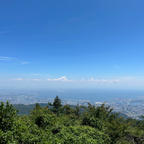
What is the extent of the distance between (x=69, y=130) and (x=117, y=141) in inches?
202

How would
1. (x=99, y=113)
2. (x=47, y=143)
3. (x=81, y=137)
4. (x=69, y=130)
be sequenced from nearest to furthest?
(x=47, y=143) → (x=81, y=137) → (x=69, y=130) → (x=99, y=113)

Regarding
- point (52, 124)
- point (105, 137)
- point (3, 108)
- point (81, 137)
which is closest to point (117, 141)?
point (105, 137)

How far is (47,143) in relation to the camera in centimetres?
550

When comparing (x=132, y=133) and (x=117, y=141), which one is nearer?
(x=117, y=141)

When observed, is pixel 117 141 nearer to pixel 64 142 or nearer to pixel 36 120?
pixel 64 142

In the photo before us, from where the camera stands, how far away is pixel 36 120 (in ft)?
33.1

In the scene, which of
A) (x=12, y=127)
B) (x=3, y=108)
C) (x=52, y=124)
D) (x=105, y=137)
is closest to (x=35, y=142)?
(x=12, y=127)

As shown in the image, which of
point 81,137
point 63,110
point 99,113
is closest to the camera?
point 81,137

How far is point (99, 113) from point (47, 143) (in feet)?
40.7

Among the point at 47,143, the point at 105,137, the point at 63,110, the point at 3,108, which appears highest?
the point at 3,108

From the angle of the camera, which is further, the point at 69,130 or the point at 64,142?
the point at 69,130

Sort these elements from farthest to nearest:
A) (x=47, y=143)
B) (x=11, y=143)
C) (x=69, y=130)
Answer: (x=69, y=130) < (x=47, y=143) < (x=11, y=143)

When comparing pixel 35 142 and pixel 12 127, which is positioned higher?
pixel 12 127

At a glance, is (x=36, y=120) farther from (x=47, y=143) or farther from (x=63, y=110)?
(x=63, y=110)
